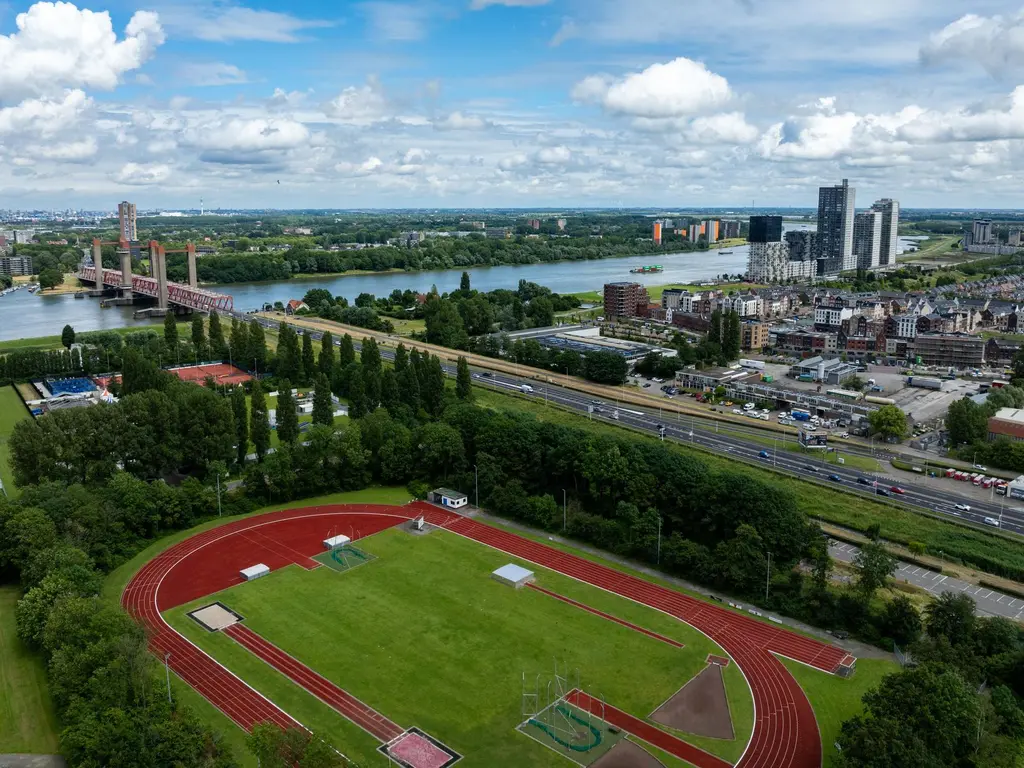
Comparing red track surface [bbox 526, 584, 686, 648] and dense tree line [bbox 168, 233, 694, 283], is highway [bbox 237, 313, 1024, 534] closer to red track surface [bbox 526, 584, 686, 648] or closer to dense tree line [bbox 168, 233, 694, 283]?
red track surface [bbox 526, 584, 686, 648]

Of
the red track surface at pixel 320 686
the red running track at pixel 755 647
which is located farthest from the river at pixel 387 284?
the red running track at pixel 755 647

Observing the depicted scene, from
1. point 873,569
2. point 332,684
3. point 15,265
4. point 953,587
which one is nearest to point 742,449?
point 953,587

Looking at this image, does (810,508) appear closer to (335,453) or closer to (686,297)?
(335,453)

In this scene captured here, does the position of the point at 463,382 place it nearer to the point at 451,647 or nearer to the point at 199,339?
the point at 451,647

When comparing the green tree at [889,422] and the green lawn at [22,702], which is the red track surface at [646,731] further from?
the green tree at [889,422]

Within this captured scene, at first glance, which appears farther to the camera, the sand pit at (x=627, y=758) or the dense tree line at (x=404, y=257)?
the dense tree line at (x=404, y=257)

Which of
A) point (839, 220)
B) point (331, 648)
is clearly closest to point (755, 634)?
point (331, 648)

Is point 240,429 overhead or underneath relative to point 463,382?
underneath
